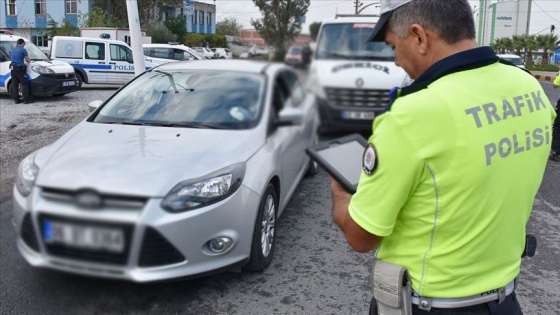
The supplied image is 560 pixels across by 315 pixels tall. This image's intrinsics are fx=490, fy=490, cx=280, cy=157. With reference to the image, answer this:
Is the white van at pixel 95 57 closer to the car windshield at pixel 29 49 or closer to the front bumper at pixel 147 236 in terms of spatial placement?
the car windshield at pixel 29 49

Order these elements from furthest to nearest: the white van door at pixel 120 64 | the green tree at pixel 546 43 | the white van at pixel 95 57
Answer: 1. the green tree at pixel 546 43
2. the white van door at pixel 120 64
3. the white van at pixel 95 57

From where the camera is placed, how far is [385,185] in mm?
1058

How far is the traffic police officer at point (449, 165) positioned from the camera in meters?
1.03

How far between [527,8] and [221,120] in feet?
152

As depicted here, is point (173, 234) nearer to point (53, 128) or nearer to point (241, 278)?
point (241, 278)

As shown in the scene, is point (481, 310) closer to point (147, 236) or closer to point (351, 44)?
point (147, 236)

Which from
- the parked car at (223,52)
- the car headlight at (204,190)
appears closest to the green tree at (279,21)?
the parked car at (223,52)

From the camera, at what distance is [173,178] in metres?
2.52

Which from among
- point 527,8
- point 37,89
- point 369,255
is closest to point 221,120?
point 369,255

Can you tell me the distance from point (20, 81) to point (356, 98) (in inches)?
386

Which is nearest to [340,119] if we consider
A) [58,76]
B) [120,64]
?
[58,76]

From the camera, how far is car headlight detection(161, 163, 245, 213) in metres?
2.48

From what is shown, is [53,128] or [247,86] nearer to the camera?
[247,86]

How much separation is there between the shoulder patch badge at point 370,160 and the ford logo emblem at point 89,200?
1.42m
